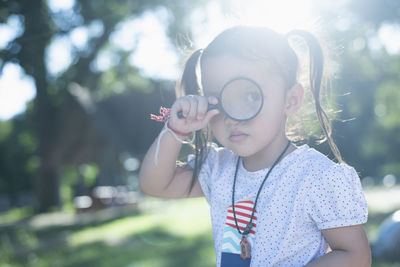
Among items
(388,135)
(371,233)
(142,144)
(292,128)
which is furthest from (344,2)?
(388,135)

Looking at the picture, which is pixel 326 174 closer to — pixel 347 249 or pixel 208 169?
pixel 347 249

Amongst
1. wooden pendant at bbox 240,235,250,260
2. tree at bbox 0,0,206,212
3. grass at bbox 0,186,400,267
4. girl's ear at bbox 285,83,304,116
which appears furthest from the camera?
tree at bbox 0,0,206,212

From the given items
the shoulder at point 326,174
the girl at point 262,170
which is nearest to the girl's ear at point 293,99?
the girl at point 262,170

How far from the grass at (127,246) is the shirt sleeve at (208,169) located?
387 cm

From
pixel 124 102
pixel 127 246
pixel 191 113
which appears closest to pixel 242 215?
pixel 191 113

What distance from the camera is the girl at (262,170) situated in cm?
167

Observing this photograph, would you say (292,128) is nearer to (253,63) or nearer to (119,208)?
(253,63)

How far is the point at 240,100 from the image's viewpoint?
189 centimetres

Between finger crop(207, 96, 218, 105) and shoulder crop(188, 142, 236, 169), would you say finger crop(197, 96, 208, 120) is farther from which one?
shoulder crop(188, 142, 236, 169)

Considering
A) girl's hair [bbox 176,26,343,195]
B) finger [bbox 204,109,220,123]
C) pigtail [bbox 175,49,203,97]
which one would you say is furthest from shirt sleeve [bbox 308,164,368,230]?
pigtail [bbox 175,49,203,97]

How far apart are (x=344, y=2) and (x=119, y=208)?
10.6m

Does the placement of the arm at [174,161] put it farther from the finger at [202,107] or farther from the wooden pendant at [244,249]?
the wooden pendant at [244,249]

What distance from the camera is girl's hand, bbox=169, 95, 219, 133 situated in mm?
1903

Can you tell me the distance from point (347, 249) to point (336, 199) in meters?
0.18
